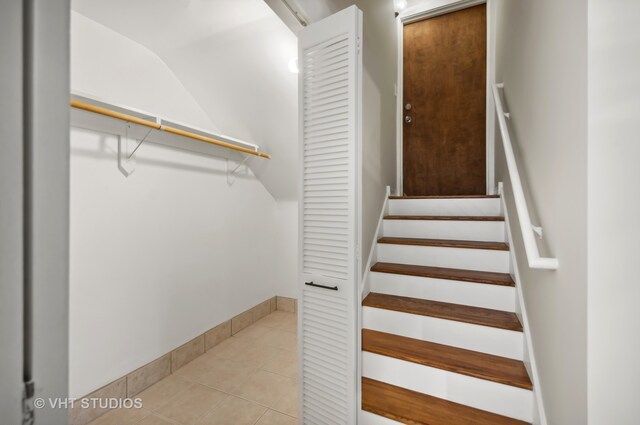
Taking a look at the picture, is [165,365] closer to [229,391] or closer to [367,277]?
[229,391]

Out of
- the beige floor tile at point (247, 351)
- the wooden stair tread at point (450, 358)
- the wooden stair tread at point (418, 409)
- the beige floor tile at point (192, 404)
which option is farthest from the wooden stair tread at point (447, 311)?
the beige floor tile at point (192, 404)

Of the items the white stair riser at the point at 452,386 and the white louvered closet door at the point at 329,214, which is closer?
the white stair riser at the point at 452,386

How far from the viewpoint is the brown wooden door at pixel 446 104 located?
111 inches

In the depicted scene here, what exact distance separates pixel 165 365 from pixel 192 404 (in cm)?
39

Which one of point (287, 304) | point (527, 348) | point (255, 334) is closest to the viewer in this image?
point (527, 348)

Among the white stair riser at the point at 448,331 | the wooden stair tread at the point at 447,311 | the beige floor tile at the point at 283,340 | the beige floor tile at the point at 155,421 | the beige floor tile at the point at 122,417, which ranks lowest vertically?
the beige floor tile at the point at 155,421

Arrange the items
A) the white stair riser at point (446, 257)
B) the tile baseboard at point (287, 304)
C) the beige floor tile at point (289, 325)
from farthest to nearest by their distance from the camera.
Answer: the tile baseboard at point (287, 304), the beige floor tile at point (289, 325), the white stair riser at point (446, 257)

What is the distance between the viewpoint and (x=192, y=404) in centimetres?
168

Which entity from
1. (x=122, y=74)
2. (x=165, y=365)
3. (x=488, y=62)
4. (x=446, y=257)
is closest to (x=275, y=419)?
(x=165, y=365)

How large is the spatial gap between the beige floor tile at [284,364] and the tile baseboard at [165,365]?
21.4 inches

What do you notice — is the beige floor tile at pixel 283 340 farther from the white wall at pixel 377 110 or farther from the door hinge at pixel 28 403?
the door hinge at pixel 28 403

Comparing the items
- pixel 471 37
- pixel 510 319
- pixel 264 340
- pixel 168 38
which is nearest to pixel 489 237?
pixel 510 319

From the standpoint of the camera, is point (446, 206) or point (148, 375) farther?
point (446, 206)

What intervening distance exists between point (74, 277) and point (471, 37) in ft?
12.4
